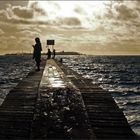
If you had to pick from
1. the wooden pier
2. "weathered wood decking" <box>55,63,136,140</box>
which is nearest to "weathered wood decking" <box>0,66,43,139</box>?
the wooden pier

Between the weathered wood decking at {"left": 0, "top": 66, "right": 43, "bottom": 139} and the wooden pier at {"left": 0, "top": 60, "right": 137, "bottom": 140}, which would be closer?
the wooden pier at {"left": 0, "top": 60, "right": 137, "bottom": 140}

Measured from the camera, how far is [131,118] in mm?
17594

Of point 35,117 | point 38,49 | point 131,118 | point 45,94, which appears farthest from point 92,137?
point 38,49

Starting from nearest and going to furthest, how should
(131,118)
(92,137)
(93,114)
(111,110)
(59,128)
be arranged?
(92,137), (59,128), (93,114), (111,110), (131,118)

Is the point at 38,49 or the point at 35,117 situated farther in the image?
the point at 38,49

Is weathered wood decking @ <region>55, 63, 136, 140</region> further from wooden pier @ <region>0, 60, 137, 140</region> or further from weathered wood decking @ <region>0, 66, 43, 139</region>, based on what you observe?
weathered wood decking @ <region>0, 66, 43, 139</region>

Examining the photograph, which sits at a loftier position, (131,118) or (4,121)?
(4,121)

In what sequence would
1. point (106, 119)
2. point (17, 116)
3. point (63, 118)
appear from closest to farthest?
1. point (63, 118)
2. point (106, 119)
3. point (17, 116)

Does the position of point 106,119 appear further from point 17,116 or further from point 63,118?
point 17,116

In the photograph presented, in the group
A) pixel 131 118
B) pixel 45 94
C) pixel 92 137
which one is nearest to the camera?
pixel 92 137

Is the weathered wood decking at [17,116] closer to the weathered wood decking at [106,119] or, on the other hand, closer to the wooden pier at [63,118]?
the wooden pier at [63,118]

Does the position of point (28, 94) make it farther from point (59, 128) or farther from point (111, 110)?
point (59, 128)

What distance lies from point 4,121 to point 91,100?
3.58 meters

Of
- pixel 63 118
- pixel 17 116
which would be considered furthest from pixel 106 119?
pixel 17 116
